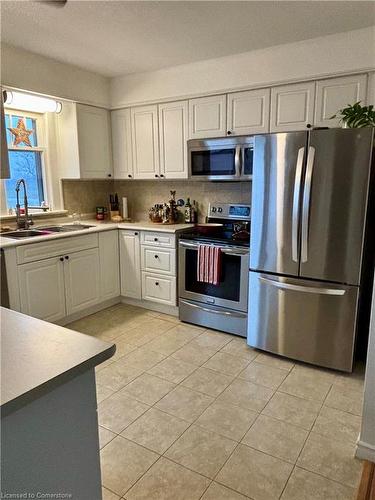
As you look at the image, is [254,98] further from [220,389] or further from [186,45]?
[220,389]

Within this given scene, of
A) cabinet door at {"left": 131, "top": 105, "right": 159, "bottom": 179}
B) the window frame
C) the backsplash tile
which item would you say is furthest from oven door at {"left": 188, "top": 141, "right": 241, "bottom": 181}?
the window frame

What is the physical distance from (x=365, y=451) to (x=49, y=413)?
162cm

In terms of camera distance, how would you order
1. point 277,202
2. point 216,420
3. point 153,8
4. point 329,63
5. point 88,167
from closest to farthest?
point 216,420 < point 153,8 < point 277,202 < point 329,63 < point 88,167

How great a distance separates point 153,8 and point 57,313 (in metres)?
2.54

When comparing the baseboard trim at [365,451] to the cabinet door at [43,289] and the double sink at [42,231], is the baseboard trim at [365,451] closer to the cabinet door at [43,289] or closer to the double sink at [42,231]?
the cabinet door at [43,289]

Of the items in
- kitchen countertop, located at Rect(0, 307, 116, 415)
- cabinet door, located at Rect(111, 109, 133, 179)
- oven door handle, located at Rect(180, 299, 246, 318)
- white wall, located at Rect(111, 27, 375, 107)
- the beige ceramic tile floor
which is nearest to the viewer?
kitchen countertop, located at Rect(0, 307, 116, 415)

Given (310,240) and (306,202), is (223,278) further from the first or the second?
(306,202)

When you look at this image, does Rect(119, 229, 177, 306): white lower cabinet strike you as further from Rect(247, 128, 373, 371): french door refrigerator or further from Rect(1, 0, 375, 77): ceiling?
Rect(1, 0, 375, 77): ceiling

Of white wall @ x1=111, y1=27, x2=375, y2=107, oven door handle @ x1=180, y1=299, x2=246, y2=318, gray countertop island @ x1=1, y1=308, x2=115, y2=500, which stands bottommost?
oven door handle @ x1=180, y1=299, x2=246, y2=318

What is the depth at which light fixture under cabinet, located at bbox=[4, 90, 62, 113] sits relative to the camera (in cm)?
326

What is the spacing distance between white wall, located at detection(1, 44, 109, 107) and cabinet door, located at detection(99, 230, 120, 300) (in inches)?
57.2

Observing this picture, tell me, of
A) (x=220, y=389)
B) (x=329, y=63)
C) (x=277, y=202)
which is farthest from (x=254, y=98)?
(x=220, y=389)

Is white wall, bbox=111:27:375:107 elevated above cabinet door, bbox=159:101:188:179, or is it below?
above

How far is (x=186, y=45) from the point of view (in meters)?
2.96
